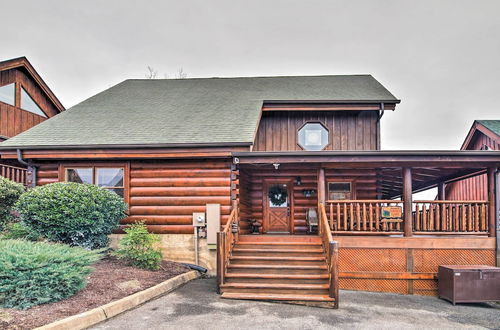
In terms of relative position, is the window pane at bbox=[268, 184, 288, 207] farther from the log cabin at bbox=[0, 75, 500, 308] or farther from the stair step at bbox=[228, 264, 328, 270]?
the stair step at bbox=[228, 264, 328, 270]

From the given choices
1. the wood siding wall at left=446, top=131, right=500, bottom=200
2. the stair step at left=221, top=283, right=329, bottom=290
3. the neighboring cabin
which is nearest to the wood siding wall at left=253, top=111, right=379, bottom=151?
the stair step at left=221, top=283, right=329, bottom=290

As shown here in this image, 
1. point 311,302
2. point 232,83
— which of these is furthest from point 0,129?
point 311,302

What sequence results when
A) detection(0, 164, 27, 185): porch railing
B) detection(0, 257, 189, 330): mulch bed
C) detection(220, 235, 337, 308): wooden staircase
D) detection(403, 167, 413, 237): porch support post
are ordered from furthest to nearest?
detection(0, 164, 27, 185): porch railing → detection(403, 167, 413, 237): porch support post → detection(220, 235, 337, 308): wooden staircase → detection(0, 257, 189, 330): mulch bed

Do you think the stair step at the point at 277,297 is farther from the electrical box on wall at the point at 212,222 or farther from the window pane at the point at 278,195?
the window pane at the point at 278,195

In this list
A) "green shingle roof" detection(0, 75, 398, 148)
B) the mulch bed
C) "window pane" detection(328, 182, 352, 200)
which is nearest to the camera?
the mulch bed

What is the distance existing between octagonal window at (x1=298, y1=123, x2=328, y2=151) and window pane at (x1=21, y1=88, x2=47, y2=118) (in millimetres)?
11668

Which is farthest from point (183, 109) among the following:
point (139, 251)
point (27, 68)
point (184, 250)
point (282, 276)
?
point (27, 68)

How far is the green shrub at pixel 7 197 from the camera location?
1015 centimetres

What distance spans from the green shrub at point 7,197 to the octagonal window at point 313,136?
8.05 meters

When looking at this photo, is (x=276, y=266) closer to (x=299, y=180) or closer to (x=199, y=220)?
(x=199, y=220)

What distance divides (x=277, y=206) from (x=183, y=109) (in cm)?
427

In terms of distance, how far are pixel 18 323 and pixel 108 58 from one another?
28364 mm

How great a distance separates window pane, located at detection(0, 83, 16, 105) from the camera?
635 inches

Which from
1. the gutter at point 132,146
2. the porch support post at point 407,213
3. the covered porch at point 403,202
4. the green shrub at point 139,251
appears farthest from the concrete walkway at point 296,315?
the gutter at point 132,146
